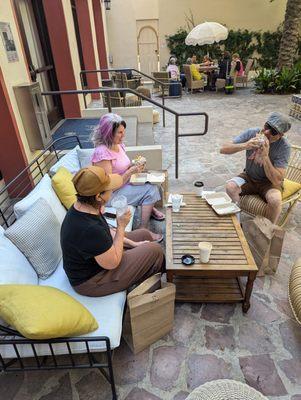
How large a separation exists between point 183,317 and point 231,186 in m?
1.50

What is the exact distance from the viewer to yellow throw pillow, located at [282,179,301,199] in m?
3.10

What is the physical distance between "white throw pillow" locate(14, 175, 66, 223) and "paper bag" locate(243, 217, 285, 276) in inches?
64.6

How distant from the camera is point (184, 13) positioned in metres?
13.6

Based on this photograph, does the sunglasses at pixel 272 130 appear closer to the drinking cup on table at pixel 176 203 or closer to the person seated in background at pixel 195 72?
the drinking cup on table at pixel 176 203

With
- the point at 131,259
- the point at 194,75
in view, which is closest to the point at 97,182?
the point at 131,259

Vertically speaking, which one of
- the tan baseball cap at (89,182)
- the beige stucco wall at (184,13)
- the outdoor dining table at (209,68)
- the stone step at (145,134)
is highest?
the beige stucco wall at (184,13)

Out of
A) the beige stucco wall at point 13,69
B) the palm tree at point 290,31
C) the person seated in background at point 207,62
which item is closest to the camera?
the beige stucco wall at point 13,69

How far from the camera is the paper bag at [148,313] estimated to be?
1.86m

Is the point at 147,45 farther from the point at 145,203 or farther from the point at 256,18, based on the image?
the point at 145,203

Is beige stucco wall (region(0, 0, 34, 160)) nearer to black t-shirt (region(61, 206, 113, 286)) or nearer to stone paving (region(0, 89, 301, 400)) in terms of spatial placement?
black t-shirt (region(61, 206, 113, 286))

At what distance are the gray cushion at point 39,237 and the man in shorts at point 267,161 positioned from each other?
190cm

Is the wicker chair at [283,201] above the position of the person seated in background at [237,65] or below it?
below

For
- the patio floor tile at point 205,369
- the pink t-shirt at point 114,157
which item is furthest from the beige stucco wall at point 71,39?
the patio floor tile at point 205,369

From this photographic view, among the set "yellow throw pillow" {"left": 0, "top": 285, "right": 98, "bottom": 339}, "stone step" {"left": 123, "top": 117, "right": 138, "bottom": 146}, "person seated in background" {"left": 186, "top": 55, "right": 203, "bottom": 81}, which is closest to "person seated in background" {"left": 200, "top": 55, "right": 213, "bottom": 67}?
"person seated in background" {"left": 186, "top": 55, "right": 203, "bottom": 81}
